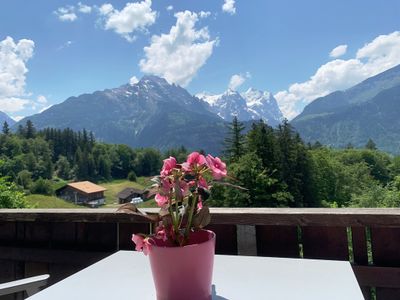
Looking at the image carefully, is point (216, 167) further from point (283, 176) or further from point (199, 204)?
point (283, 176)

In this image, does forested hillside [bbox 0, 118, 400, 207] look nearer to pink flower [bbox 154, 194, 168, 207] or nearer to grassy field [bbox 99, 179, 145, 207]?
pink flower [bbox 154, 194, 168, 207]

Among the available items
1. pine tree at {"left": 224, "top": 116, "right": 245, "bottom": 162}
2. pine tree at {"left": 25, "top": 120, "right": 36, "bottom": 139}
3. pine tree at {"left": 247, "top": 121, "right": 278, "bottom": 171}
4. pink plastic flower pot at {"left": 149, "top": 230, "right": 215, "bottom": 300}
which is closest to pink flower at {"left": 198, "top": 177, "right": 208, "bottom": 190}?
pink plastic flower pot at {"left": 149, "top": 230, "right": 215, "bottom": 300}

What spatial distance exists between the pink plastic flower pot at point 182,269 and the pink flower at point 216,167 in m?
0.18

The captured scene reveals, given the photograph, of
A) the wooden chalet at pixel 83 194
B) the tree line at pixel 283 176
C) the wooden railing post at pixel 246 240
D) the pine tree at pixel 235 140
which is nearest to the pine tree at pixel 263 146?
the tree line at pixel 283 176

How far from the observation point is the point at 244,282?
1.16 m

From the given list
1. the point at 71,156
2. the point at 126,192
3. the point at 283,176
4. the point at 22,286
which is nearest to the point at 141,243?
the point at 22,286

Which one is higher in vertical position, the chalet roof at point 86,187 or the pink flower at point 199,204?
the pink flower at point 199,204

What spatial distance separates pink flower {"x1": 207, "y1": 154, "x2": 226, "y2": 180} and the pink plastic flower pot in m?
0.18

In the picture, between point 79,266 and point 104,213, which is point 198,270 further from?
point 79,266

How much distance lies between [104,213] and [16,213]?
59 cm

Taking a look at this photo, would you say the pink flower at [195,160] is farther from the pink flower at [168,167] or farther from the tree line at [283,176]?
the tree line at [283,176]

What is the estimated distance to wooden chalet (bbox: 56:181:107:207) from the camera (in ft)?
243

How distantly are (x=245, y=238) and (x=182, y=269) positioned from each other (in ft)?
2.60

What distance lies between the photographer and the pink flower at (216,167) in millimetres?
982
